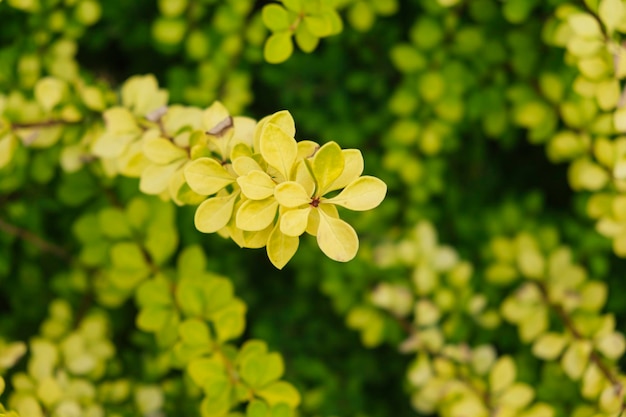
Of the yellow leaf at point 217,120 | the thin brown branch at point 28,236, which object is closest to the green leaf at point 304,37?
the yellow leaf at point 217,120

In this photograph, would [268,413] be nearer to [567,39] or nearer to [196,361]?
[196,361]

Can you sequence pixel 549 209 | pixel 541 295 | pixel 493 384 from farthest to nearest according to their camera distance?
pixel 549 209, pixel 541 295, pixel 493 384

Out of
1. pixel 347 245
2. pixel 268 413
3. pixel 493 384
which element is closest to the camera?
pixel 347 245

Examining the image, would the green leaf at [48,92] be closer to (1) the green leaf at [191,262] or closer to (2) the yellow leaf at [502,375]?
(1) the green leaf at [191,262]

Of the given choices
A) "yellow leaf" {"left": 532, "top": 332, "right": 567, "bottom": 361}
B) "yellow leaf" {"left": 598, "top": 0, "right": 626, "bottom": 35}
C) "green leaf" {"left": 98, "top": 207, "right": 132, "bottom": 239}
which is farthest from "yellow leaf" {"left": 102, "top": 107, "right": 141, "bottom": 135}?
"yellow leaf" {"left": 532, "top": 332, "right": 567, "bottom": 361}

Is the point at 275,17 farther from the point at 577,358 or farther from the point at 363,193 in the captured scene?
the point at 577,358

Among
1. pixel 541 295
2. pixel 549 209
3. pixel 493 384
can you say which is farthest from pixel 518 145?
pixel 493 384

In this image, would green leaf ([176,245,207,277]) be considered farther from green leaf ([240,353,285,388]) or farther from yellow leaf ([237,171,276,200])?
yellow leaf ([237,171,276,200])
